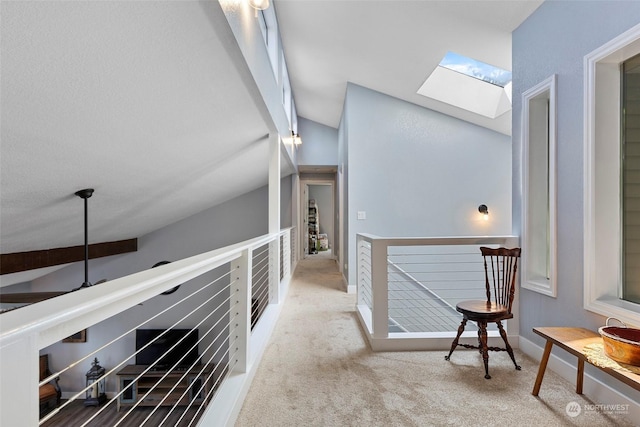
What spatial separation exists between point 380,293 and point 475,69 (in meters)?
3.12

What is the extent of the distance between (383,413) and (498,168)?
405 centimetres

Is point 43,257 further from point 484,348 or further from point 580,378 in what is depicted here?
point 580,378

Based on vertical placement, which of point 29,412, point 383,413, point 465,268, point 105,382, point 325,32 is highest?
point 325,32

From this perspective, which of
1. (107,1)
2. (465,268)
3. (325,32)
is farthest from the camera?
(465,268)

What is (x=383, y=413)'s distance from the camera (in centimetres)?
178

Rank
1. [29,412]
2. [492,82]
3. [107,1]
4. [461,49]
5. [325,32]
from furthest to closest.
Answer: [492,82] < [325,32] < [461,49] < [107,1] < [29,412]

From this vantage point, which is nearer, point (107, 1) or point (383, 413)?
point (107, 1)

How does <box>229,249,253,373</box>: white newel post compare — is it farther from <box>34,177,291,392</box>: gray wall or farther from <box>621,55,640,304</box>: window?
<box>34,177,291,392</box>: gray wall

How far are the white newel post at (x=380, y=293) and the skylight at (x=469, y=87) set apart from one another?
8.62 feet

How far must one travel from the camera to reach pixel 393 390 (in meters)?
2.00

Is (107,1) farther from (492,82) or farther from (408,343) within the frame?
(492,82)

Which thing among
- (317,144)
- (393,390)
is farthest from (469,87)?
(393,390)

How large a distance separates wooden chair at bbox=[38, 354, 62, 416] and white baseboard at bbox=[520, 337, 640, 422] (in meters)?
6.73

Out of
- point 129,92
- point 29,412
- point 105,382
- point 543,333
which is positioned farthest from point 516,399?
point 105,382
